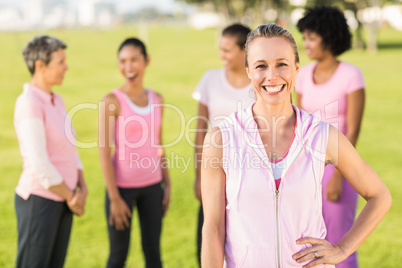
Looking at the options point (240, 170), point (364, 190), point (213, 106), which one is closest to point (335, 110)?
point (213, 106)

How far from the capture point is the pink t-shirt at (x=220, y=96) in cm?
403

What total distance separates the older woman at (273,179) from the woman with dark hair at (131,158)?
6.12 ft

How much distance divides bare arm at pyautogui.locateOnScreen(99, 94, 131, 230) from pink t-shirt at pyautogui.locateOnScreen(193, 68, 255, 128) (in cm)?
82

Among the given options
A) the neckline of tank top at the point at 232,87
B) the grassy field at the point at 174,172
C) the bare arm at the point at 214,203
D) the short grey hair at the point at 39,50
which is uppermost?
the short grey hair at the point at 39,50

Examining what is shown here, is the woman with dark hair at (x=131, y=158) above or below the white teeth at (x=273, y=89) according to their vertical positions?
below

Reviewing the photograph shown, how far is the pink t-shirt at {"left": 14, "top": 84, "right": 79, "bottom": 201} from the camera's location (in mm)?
3398

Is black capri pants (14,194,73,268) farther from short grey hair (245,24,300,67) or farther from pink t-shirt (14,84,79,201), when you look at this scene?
short grey hair (245,24,300,67)

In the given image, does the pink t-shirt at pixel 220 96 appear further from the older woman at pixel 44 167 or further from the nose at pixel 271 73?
the nose at pixel 271 73

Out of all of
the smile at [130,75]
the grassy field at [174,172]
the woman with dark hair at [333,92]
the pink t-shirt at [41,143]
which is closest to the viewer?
the pink t-shirt at [41,143]

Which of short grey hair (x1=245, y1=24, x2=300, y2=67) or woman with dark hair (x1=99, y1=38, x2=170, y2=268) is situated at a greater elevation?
short grey hair (x1=245, y1=24, x2=300, y2=67)

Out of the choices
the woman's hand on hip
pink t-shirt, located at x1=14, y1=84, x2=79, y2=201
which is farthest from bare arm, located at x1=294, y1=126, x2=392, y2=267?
pink t-shirt, located at x1=14, y1=84, x2=79, y2=201

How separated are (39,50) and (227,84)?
64.1 inches

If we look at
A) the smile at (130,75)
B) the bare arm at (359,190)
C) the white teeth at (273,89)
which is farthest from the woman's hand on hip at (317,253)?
the smile at (130,75)

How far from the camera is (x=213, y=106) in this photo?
13.5 feet
